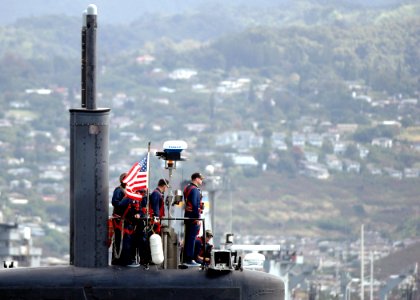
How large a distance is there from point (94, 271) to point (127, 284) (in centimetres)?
35

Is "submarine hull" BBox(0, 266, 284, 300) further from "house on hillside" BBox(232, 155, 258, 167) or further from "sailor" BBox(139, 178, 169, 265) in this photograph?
"house on hillside" BBox(232, 155, 258, 167)

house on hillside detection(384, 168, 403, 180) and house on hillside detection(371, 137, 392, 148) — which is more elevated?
house on hillside detection(371, 137, 392, 148)

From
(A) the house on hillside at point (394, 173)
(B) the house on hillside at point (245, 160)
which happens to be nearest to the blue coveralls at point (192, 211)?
(A) the house on hillside at point (394, 173)

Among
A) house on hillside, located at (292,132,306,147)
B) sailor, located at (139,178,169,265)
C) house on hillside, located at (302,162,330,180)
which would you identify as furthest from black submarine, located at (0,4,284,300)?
house on hillside, located at (292,132,306,147)

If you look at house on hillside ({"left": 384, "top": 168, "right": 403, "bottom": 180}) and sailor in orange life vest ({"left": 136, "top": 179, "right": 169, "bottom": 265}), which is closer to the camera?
sailor in orange life vest ({"left": 136, "top": 179, "right": 169, "bottom": 265})

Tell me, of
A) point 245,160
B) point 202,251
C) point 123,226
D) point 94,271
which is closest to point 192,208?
point 202,251

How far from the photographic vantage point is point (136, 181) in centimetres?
1859

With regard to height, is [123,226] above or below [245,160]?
below

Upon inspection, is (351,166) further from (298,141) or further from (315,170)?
(298,141)

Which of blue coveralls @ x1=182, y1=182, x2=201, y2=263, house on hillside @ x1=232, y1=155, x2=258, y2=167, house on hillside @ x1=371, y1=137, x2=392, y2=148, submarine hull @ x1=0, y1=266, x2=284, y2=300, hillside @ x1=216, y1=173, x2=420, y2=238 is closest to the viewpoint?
submarine hull @ x1=0, y1=266, x2=284, y2=300

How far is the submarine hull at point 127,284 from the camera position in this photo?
17.2m

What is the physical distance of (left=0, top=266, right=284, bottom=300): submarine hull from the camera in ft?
56.3

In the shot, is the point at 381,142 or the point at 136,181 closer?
the point at 136,181

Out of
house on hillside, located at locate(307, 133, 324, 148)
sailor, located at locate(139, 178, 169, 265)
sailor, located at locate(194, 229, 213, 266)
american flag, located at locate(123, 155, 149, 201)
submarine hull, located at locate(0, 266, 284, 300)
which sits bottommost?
submarine hull, located at locate(0, 266, 284, 300)
